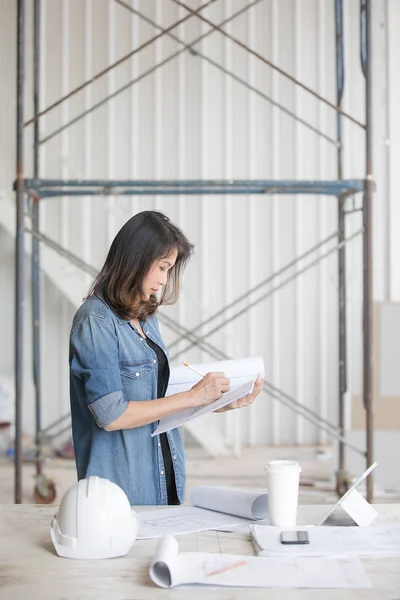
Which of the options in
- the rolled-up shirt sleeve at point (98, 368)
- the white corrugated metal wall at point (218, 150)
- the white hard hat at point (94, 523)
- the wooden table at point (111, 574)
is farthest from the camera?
the white corrugated metal wall at point (218, 150)

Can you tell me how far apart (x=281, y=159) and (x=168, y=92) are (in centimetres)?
126

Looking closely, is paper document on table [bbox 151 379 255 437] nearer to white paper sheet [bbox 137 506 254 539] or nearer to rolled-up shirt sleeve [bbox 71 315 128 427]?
rolled-up shirt sleeve [bbox 71 315 128 427]

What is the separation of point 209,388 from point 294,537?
2.39 feet

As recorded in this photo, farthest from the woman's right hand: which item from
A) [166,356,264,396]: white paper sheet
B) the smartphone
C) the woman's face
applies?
the smartphone

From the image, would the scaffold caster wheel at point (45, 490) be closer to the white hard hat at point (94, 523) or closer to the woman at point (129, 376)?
the woman at point (129, 376)

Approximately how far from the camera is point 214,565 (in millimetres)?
1740

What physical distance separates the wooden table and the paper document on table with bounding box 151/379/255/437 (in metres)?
0.53

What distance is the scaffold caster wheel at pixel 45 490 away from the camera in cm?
562

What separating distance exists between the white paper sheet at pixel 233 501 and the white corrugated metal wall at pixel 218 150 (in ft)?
18.2

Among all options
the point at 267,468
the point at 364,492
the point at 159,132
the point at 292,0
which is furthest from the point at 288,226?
the point at 267,468

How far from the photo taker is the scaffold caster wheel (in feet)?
18.5

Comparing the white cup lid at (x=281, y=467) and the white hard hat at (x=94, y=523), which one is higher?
the white cup lid at (x=281, y=467)

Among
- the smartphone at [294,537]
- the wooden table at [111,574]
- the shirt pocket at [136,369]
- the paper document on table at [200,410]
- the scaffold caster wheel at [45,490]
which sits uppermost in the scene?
the shirt pocket at [136,369]

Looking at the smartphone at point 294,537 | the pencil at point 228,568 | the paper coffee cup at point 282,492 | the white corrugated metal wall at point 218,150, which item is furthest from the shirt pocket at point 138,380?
the white corrugated metal wall at point 218,150
